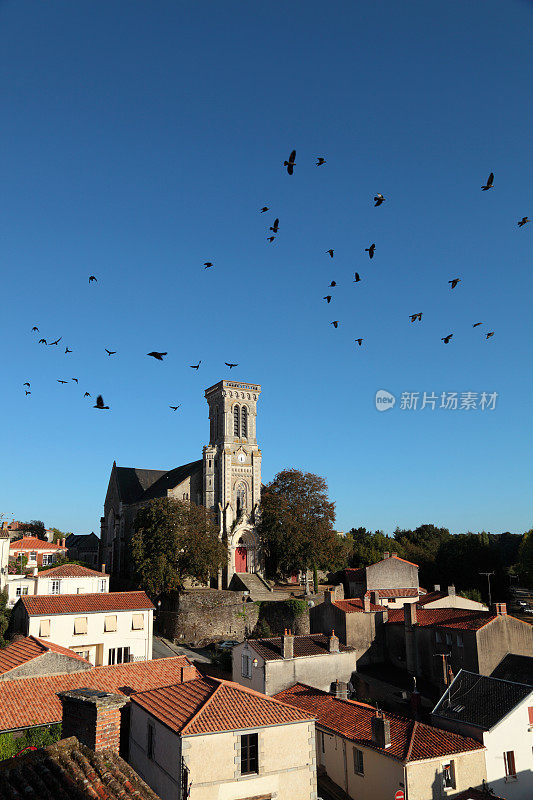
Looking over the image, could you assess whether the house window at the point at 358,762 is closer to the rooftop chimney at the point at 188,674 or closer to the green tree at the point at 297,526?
the rooftop chimney at the point at 188,674

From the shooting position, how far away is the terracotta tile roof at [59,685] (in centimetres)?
2233

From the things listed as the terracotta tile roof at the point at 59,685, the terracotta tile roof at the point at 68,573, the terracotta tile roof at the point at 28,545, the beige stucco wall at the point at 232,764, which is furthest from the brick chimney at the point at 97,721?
the terracotta tile roof at the point at 28,545

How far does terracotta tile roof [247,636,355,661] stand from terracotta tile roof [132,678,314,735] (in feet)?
32.5

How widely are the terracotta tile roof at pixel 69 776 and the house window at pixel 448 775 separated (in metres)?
16.5

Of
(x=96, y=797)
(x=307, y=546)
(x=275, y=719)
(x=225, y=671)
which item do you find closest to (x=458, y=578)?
(x=307, y=546)

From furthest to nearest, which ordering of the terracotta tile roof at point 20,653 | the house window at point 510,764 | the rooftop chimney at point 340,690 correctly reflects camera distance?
the rooftop chimney at point 340,690 < the terracotta tile roof at point 20,653 < the house window at point 510,764

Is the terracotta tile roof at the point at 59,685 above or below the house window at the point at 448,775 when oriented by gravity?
above

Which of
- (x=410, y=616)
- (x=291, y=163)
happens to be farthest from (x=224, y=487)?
(x=291, y=163)

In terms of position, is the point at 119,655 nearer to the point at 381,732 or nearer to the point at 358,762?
the point at 358,762

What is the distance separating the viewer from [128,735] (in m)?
22.7

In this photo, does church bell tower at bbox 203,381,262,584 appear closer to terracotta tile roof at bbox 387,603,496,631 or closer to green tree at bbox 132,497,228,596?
green tree at bbox 132,497,228,596

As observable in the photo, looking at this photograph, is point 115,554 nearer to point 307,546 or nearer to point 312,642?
point 307,546

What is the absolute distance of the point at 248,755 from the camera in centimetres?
1922

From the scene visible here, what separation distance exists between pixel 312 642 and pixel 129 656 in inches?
488
